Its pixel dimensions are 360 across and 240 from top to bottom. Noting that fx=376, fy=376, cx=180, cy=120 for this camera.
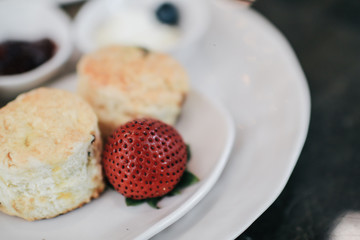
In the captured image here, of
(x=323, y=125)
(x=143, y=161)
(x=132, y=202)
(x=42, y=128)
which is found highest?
(x=42, y=128)

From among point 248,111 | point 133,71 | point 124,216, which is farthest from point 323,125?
point 124,216

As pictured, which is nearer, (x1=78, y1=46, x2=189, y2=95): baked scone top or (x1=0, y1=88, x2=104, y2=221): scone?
(x1=0, y1=88, x2=104, y2=221): scone

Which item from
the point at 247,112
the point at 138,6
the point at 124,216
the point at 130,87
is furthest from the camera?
the point at 138,6

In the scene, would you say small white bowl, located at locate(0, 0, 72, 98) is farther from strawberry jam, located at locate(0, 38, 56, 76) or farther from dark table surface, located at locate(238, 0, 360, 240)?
dark table surface, located at locate(238, 0, 360, 240)

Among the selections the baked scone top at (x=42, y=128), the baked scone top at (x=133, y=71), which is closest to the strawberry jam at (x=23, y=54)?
the baked scone top at (x=133, y=71)

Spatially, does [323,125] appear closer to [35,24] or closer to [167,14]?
[167,14]

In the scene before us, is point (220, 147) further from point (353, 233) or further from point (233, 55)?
point (233, 55)

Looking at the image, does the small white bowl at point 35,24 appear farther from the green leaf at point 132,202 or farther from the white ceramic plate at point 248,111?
the green leaf at point 132,202

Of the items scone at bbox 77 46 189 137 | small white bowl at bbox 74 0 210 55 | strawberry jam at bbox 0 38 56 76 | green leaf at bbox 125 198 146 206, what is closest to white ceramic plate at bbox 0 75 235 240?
green leaf at bbox 125 198 146 206
